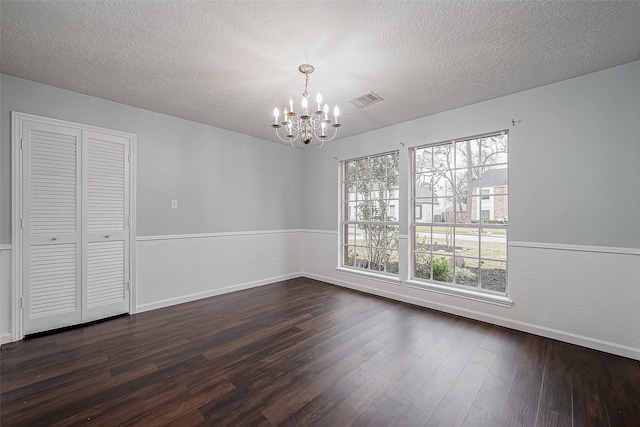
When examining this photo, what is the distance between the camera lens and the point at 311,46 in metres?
2.12

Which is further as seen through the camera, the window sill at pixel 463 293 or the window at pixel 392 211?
the window at pixel 392 211

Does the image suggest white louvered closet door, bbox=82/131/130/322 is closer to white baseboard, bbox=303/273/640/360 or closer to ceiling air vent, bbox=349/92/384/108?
ceiling air vent, bbox=349/92/384/108

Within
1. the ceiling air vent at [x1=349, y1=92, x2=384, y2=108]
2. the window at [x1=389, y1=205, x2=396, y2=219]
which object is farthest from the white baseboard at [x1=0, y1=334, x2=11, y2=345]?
the window at [x1=389, y1=205, x2=396, y2=219]

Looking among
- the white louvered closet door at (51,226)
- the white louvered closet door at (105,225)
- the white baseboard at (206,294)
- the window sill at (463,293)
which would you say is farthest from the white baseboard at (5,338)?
the window sill at (463,293)

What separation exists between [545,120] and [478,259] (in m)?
1.71

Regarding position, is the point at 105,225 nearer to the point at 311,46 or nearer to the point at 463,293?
the point at 311,46

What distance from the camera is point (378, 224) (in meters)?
4.36

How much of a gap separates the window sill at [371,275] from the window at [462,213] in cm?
33

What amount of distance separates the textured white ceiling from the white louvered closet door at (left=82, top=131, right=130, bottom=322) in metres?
0.67

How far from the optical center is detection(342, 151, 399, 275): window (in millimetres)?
4203

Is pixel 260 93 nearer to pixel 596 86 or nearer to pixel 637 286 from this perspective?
pixel 596 86

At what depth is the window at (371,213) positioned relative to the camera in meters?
4.20

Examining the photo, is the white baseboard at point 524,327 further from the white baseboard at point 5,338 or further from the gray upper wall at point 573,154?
the white baseboard at point 5,338

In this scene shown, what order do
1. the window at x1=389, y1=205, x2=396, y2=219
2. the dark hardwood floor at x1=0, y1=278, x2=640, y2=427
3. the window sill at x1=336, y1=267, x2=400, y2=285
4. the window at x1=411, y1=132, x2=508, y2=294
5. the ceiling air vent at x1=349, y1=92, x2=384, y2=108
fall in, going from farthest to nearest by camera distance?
the window at x1=389, y1=205, x2=396, y2=219
the window sill at x1=336, y1=267, x2=400, y2=285
the window at x1=411, y1=132, x2=508, y2=294
the ceiling air vent at x1=349, y1=92, x2=384, y2=108
the dark hardwood floor at x1=0, y1=278, x2=640, y2=427
